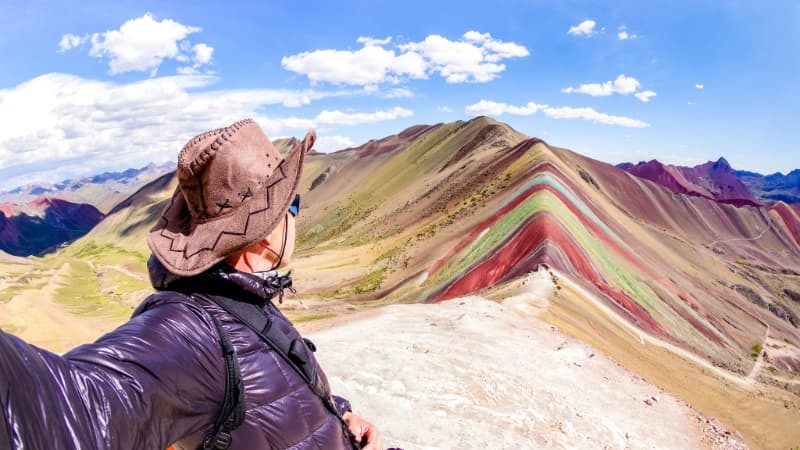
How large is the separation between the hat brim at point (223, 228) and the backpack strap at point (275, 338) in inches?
7.7

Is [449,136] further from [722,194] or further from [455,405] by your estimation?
[722,194]

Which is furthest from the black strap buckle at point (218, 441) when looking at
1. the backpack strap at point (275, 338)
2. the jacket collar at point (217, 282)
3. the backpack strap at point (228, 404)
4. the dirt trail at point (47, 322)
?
the dirt trail at point (47, 322)

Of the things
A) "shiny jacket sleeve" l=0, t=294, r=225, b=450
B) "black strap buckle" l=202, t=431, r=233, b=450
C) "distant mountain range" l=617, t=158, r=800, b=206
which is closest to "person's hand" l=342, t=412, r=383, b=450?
"black strap buckle" l=202, t=431, r=233, b=450

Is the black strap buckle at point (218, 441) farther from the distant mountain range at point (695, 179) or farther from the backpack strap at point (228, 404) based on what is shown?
the distant mountain range at point (695, 179)

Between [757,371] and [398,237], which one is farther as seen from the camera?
[398,237]

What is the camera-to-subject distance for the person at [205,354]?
154 cm

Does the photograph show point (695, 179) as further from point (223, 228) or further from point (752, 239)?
point (223, 228)

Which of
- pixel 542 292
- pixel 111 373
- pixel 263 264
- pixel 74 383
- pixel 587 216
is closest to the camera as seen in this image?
pixel 74 383

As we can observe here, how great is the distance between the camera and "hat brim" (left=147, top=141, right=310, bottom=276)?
2.34 meters

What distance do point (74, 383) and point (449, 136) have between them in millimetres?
90515

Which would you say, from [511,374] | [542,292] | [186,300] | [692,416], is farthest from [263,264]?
[542,292]

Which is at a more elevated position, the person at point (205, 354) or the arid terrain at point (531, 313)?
the person at point (205, 354)

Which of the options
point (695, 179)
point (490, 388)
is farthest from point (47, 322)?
point (695, 179)

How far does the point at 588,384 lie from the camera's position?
11.1 m
